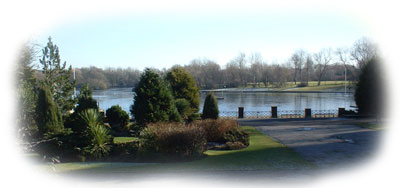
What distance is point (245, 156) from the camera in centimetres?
1130

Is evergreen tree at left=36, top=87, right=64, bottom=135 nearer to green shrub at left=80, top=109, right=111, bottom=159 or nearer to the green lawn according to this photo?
green shrub at left=80, top=109, right=111, bottom=159

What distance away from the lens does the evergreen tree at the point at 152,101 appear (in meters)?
14.7

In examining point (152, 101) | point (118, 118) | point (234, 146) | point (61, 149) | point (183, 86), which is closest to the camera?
point (61, 149)

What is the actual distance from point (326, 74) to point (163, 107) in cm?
12096

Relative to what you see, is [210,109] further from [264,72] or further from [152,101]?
[264,72]

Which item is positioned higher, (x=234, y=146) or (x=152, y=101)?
(x=152, y=101)

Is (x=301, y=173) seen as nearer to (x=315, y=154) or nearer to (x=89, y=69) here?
(x=315, y=154)

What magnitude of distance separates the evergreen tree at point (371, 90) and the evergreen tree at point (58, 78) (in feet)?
63.0

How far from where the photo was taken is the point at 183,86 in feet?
83.3

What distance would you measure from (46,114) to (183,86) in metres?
12.7

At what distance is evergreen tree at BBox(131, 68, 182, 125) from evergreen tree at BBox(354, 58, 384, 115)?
13.5 metres

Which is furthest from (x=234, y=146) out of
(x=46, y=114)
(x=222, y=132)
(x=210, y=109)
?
(x=210, y=109)

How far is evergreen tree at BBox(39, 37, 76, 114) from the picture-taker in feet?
66.2

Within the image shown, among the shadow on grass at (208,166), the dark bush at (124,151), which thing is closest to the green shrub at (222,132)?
the shadow on grass at (208,166)
